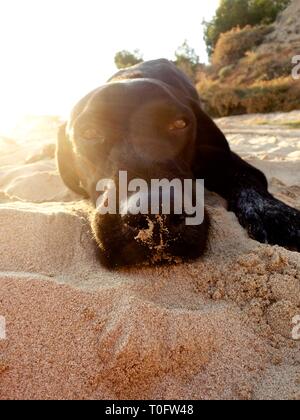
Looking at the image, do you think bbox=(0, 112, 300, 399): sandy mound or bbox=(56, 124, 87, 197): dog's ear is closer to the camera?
bbox=(0, 112, 300, 399): sandy mound

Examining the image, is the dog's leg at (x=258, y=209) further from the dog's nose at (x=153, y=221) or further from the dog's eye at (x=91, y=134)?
the dog's eye at (x=91, y=134)

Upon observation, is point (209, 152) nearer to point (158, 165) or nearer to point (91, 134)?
point (91, 134)

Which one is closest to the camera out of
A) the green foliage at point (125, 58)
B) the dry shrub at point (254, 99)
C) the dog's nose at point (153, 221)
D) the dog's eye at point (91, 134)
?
the dog's nose at point (153, 221)

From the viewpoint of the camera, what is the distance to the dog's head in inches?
82.5

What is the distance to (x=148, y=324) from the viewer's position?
5.35 ft

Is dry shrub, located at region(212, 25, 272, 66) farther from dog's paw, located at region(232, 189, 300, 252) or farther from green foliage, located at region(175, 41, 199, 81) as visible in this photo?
dog's paw, located at region(232, 189, 300, 252)

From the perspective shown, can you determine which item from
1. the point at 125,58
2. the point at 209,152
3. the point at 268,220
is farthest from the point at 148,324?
the point at 125,58

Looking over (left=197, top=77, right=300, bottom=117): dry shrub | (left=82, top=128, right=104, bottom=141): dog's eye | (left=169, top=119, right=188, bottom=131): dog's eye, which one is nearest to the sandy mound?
(left=82, top=128, right=104, bottom=141): dog's eye

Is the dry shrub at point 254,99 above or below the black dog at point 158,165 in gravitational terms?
below

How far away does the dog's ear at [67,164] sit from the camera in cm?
405

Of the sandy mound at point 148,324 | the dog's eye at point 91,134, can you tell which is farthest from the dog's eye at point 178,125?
the sandy mound at point 148,324

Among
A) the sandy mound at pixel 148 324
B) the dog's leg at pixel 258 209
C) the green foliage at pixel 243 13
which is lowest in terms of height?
the dog's leg at pixel 258 209

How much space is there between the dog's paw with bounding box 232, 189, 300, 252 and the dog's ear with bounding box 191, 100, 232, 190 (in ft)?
2.11

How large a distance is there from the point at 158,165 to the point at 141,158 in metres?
0.11
